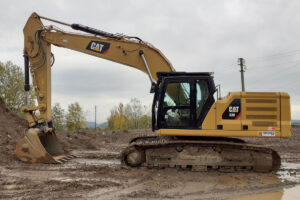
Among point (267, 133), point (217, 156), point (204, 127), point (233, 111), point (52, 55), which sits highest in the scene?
point (52, 55)

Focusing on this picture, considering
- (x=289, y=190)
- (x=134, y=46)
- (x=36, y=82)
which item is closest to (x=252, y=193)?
(x=289, y=190)

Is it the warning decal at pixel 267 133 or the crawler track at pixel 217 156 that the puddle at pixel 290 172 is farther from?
the warning decal at pixel 267 133

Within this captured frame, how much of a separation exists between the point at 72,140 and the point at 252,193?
10744mm

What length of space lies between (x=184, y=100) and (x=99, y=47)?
3243 mm

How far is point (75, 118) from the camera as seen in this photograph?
126ft

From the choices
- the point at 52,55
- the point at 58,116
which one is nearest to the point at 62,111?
the point at 58,116

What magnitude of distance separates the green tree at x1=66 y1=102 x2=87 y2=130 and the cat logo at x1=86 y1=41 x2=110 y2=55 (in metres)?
29.3

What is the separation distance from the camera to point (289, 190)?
5.97 m

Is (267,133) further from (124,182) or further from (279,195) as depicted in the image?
(124,182)

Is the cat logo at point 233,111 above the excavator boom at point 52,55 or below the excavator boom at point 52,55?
below

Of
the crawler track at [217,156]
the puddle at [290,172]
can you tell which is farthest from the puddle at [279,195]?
the crawler track at [217,156]

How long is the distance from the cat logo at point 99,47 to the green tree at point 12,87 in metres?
23.5

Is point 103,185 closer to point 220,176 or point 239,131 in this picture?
point 220,176

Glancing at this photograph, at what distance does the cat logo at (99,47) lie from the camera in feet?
29.6
